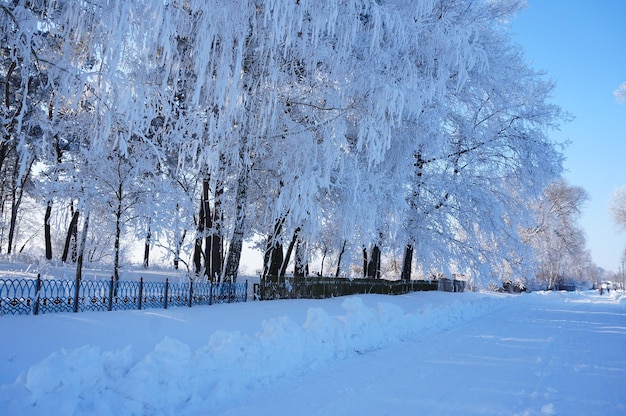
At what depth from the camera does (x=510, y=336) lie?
39.3 ft

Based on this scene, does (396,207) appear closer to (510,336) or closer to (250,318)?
(510,336)

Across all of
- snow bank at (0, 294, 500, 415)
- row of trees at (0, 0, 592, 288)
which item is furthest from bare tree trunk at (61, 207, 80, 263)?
snow bank at (0, 294, 500, 415)

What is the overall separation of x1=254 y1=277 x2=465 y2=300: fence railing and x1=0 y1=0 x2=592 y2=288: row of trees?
41.1 inches

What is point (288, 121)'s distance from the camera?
13.8 meters

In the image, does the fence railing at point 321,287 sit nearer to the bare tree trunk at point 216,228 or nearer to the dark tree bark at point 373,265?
the dark tree bark at point 373,265

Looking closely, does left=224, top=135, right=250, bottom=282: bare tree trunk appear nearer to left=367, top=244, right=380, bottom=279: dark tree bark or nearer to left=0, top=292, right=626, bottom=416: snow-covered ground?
left=0, top=292, right=626, bottom=416: snow-covered ground

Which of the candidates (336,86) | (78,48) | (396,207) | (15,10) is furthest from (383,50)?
(15,10)

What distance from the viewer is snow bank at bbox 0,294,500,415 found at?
455cm

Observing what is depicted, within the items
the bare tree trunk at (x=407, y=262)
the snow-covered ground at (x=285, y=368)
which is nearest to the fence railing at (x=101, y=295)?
the snow-covered ground at (x=285, y=368)

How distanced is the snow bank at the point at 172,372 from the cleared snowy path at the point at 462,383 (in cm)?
38

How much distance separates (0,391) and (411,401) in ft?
14.7

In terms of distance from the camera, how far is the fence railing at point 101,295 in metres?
8.93

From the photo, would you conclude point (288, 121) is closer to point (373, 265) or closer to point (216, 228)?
point (216, 228)

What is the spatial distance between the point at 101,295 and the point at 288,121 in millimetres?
7131
